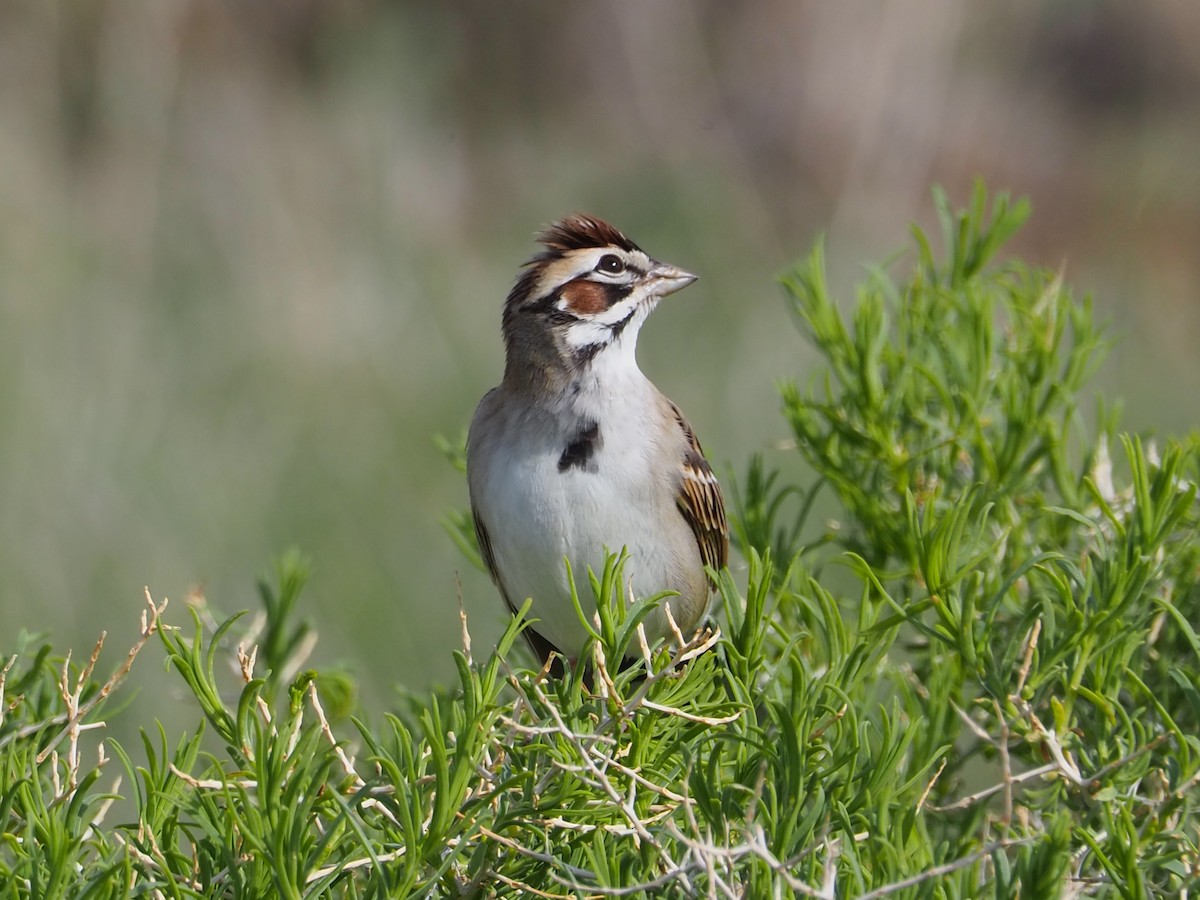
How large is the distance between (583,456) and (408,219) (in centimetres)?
402

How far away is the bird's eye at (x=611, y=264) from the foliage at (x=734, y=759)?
76 centimetres

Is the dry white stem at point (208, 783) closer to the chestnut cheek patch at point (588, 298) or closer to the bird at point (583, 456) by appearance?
Answer: the bird at point (583, 456)

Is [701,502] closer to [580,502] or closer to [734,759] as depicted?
[580,502]

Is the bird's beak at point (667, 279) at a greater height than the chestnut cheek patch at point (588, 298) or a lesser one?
greater

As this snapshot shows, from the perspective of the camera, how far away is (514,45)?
329 inches

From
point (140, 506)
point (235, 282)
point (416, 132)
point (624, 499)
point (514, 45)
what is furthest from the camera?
point (514, 45)

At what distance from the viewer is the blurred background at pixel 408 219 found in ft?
13.7

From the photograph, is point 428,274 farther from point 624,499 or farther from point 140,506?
point 624,499

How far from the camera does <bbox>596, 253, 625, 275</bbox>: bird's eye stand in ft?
7.72

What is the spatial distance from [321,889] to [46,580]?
3.11 m

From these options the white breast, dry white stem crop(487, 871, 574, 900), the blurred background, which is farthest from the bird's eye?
dry white stem crop(487, 871, 574, 900)

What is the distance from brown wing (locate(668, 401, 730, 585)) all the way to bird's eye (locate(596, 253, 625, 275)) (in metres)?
0.24

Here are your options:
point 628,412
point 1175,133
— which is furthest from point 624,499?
point 1175,133

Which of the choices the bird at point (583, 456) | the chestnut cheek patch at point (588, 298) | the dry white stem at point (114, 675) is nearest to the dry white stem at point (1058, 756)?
the dry white stem at point (114, 675)
